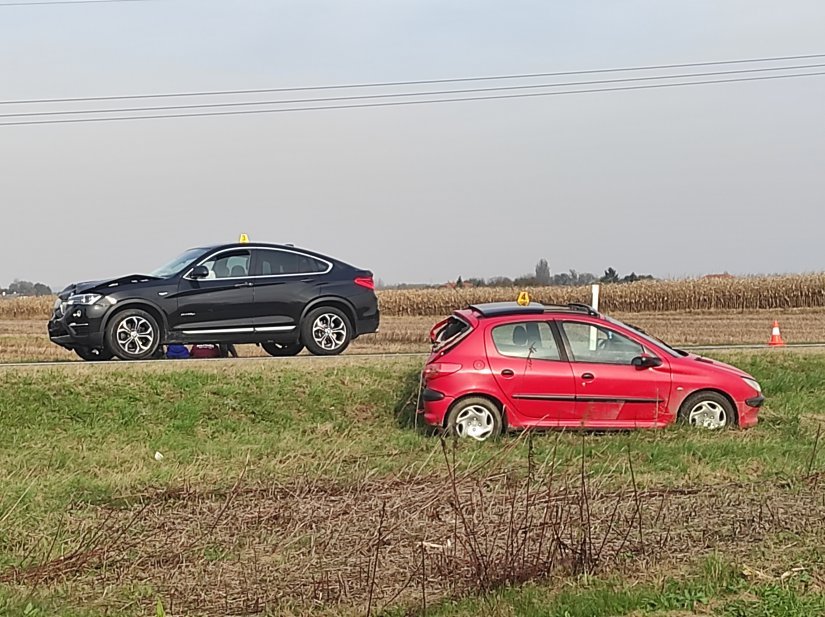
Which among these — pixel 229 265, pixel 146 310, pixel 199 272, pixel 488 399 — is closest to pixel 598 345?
pixel 488 399

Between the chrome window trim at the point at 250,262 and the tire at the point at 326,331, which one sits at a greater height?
the chrome window trim at the point at 250,262

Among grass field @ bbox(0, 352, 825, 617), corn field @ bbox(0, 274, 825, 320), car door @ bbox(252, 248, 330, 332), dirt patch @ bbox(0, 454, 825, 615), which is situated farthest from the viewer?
corn field @ bbox(0, 274, 825, 320)

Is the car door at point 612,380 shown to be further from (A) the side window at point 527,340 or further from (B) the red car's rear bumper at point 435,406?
(B) the red car's rear bumper at point 435,406

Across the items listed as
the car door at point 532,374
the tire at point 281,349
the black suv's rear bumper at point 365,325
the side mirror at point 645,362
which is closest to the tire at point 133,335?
the tire at point 281,349

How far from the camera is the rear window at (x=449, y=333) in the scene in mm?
12023

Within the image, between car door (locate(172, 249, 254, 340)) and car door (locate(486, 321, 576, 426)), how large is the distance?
14.9 ft

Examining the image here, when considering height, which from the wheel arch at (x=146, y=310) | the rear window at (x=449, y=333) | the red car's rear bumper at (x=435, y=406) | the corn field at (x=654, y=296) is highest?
the corn field at (x=654, y=296)

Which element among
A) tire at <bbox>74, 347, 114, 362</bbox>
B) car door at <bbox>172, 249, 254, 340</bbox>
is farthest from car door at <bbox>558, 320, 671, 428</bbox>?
tire at <bbox>74, 347, 114, 362</bbox>

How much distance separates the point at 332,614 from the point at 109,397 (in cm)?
815

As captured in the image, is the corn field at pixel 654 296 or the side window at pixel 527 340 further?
the corn field at pixel 654 296

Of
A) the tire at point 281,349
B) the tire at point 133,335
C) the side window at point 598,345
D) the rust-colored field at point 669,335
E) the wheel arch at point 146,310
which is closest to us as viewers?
the side window at point 598,345

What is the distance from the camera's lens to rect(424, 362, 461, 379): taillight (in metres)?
11.7

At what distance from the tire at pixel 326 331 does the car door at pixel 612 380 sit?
4.52 metres

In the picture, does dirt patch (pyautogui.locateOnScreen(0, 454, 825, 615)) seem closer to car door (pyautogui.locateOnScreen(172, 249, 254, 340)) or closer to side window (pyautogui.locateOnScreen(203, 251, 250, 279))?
car door (pyautogui.locateOnScreen(172, 249, 254, 340))
